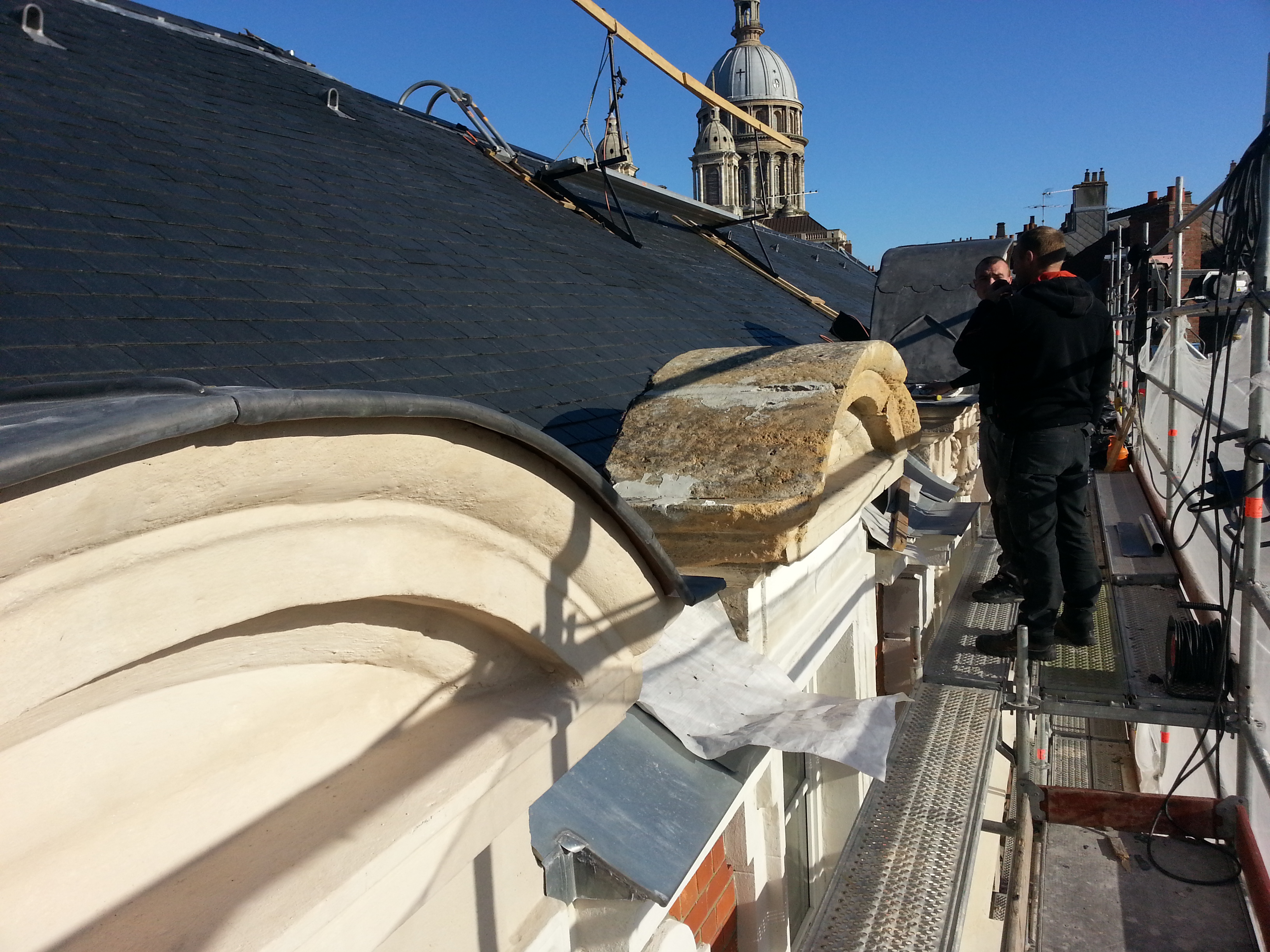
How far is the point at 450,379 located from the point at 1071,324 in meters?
2.88

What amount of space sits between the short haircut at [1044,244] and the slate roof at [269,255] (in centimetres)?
198

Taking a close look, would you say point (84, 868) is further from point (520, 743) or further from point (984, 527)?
point (984, 527)

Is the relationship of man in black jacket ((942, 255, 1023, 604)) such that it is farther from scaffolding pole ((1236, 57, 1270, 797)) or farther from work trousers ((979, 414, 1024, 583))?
scaffolding pole ((1236, 57, 1270, 797))

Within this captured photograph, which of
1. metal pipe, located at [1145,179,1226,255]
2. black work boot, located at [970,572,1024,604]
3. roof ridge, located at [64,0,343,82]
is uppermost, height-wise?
roof ridge, located at [64,0,343,82]

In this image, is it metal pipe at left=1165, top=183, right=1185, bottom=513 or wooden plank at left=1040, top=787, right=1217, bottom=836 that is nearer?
wooden plank at left=1040, top=787, right=1217, bottom=836

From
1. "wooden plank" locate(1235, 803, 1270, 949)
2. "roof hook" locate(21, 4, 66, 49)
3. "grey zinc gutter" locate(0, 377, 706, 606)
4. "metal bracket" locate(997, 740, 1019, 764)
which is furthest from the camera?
"metal bracket" locate(997, 740, 1019, 764)

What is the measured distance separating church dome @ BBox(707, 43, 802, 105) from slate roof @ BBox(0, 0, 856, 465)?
6062cm

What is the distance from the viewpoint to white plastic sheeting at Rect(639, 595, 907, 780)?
104 inches

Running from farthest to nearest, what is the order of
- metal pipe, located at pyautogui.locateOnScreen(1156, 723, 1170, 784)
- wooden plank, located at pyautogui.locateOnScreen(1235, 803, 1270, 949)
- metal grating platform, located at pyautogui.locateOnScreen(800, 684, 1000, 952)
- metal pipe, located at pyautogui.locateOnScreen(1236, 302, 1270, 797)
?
metal pipe, located at pyautogui.locateOnScreen(1156, 723, 1170, 784), metal grating platform, located at pyautogui.locateOnScreen(800, 684, 1000, 952), metal pipe, located at pyautogui.locateOnScreen(1236, 302, 1270, 797), wooden plank, located at pyautogui.locateOnScreen(1235, 803, 1270, 949)

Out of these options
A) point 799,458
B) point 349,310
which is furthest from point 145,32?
point 799,458

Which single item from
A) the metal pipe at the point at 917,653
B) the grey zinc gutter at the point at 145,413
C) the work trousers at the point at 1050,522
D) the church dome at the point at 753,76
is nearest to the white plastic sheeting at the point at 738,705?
the grey zinc gutter at the point at 145,413

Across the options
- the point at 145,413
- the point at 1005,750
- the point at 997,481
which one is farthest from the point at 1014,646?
the point at 145,413

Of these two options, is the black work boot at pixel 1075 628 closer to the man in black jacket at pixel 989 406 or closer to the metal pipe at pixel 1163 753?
the man in black jacket at pixel 989 406

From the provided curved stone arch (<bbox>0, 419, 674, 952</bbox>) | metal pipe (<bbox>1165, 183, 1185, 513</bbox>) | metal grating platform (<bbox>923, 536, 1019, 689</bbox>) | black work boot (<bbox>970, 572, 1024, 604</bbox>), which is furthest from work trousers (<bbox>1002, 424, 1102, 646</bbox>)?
curved stone arch (<bbox>0, 419, 674, 952</bbox>)
